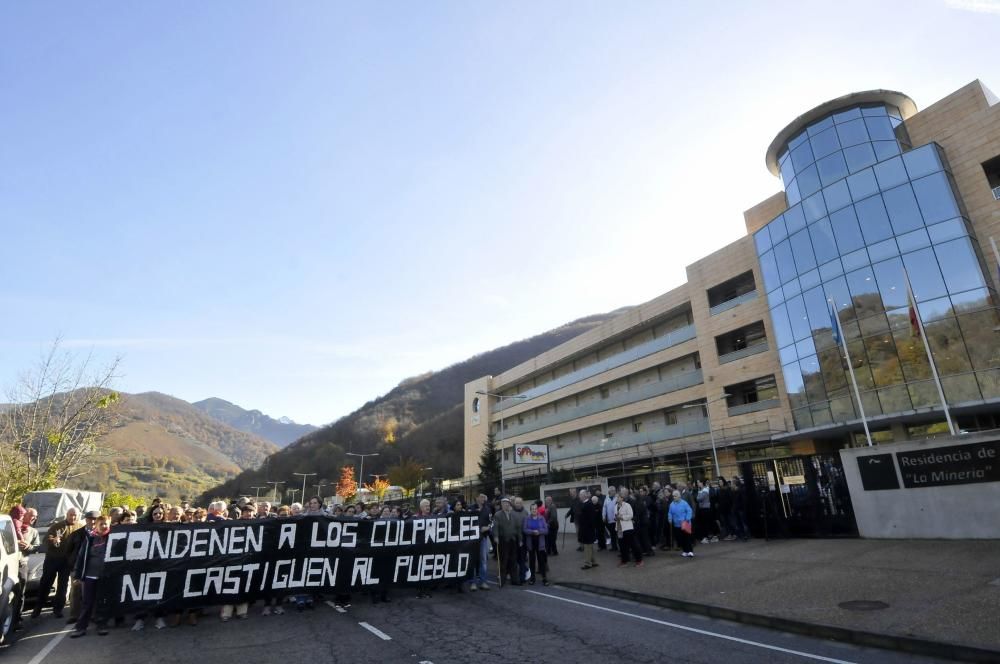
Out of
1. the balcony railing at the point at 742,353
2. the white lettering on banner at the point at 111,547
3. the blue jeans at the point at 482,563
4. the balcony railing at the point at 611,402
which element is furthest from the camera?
the balcony railing at the point at 611,402

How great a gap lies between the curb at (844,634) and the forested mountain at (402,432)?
99.9m

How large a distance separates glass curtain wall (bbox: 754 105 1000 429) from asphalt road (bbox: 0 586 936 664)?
19.0 m

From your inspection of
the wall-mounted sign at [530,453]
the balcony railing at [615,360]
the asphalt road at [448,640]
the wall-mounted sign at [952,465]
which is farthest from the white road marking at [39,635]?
the balcony railing at [615,360]

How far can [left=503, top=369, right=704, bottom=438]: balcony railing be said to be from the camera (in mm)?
38844

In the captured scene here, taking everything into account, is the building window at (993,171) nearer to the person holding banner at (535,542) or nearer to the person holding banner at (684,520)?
the person holding banner at (684,520)

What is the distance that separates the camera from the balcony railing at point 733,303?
3447 cm

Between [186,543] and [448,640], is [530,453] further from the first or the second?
[448,640]

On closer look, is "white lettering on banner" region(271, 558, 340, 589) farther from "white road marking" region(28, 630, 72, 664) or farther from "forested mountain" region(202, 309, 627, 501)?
"forested mountain" region(202, 309, 627, 501)

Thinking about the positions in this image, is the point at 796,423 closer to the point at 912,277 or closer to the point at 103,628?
the point at 912,277

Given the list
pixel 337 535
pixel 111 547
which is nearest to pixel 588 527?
pixel 337 535

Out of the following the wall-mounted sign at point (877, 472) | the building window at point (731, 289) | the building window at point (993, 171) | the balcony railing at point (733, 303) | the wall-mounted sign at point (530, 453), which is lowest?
the wall-mounted sign at point (877, 472)

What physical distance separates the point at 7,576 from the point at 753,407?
34.1m

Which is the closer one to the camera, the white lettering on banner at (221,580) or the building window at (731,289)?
the white lettering on banner at (221,580)

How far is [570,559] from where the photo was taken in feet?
52.1
